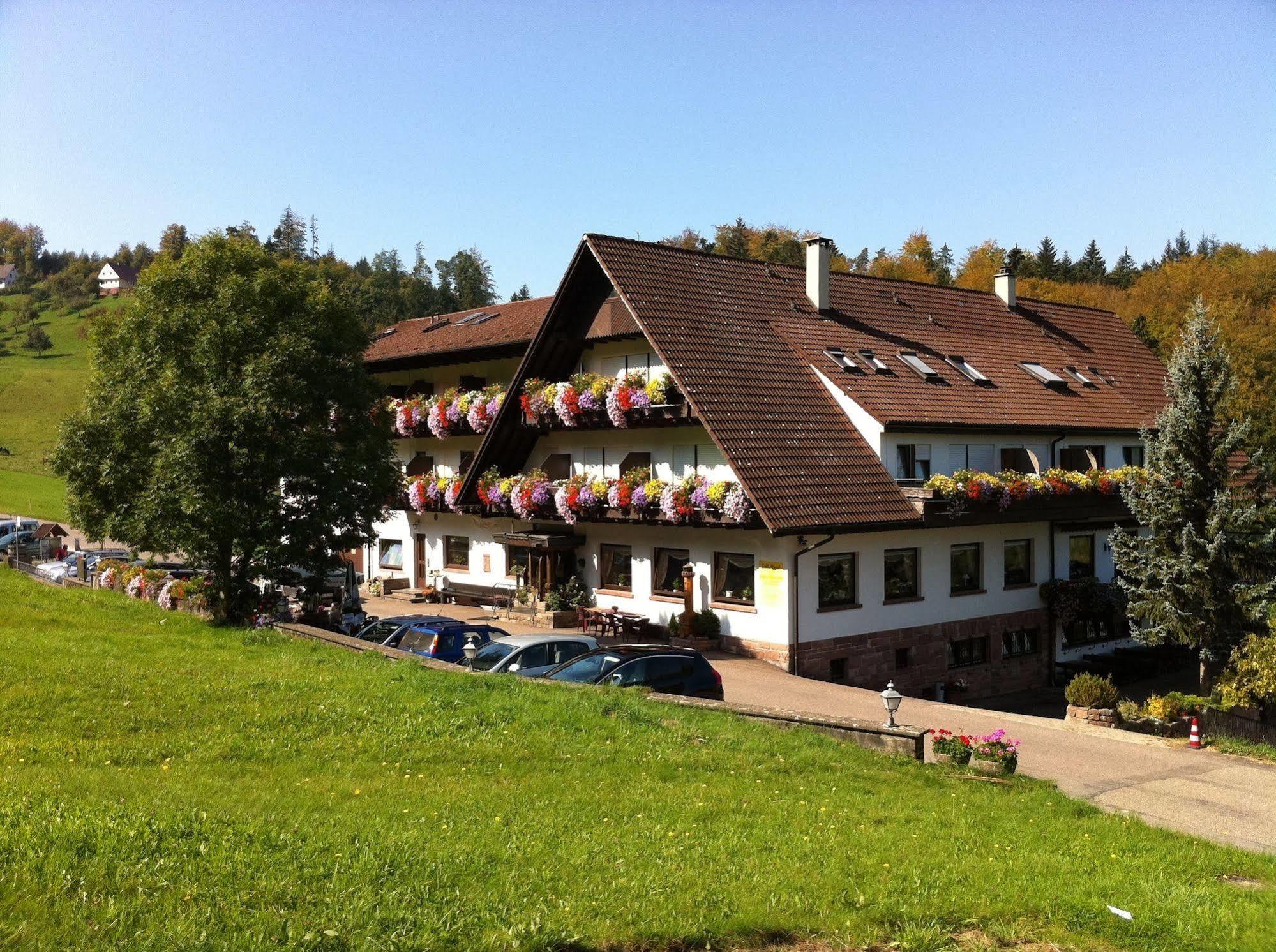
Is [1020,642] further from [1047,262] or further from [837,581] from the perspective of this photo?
[1047,262]

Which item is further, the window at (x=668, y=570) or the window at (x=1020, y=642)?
the window at (x=1020, y=642)

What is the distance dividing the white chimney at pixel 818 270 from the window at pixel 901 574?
26.1 feet

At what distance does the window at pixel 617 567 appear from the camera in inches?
1153

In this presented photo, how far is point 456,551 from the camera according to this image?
121 feet

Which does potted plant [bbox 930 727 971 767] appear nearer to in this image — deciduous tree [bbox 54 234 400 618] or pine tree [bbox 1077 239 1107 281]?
deciduous tree [bbox 54 234 400 618]

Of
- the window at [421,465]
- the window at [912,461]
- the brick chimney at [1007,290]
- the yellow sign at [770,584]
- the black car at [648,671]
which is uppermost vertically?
the brick chimney at [1007,290]

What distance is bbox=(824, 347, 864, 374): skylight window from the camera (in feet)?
93.7

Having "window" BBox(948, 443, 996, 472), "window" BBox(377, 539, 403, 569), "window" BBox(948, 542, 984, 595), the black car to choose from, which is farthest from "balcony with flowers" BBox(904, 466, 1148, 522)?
"window" BBox(377, 539, 403, 569)

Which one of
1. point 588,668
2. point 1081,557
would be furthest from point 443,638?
point 1081,557

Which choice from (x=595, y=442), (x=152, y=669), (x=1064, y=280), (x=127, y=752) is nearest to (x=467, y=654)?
(x=152, y=669)

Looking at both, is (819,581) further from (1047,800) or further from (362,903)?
(362,903)

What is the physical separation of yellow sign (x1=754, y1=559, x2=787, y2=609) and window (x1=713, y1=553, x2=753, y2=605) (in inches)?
20.2

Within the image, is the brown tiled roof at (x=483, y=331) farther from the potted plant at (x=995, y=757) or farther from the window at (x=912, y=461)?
the potted plant at (x=995, y=757)

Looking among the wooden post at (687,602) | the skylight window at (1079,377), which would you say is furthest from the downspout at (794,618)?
the skylight window at (1079,377)
